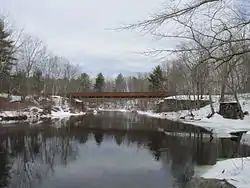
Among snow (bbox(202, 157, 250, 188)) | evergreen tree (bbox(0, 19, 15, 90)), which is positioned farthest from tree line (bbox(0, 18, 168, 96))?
snow (bbox(202, 157, 250, 188))

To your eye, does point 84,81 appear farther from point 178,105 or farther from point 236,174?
point 236,174

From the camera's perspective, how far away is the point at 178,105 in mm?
61812

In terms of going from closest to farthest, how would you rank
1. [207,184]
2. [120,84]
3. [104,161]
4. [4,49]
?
[207,184] → [104,161] → [4,49] → [120,84]

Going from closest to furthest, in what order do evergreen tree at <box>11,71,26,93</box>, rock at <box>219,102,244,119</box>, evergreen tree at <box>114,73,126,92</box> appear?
rock at <box>219,102,244,119</box>
evergreen tree at <box>11,71,26,93</box>
evergreen tree at <box>114,73,126,92</box>

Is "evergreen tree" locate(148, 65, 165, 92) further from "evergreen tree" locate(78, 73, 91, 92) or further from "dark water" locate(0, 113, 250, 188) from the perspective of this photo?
"dark water" locate(0, 113, 250, 188)

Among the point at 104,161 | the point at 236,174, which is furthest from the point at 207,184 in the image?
the point at 104,161

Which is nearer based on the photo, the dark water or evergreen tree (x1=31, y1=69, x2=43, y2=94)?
the dark water

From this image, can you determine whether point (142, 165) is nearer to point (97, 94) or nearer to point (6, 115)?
point (6, 115)

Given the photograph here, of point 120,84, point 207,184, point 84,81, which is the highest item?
point 120,84

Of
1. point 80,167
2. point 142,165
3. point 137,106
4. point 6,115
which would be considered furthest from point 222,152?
point 137,106

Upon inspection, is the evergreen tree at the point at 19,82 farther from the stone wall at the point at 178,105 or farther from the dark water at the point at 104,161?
the dark water at the point at 104,161

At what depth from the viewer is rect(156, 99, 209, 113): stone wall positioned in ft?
175

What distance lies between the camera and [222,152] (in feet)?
61.1

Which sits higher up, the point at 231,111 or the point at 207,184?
the point at 231,111
